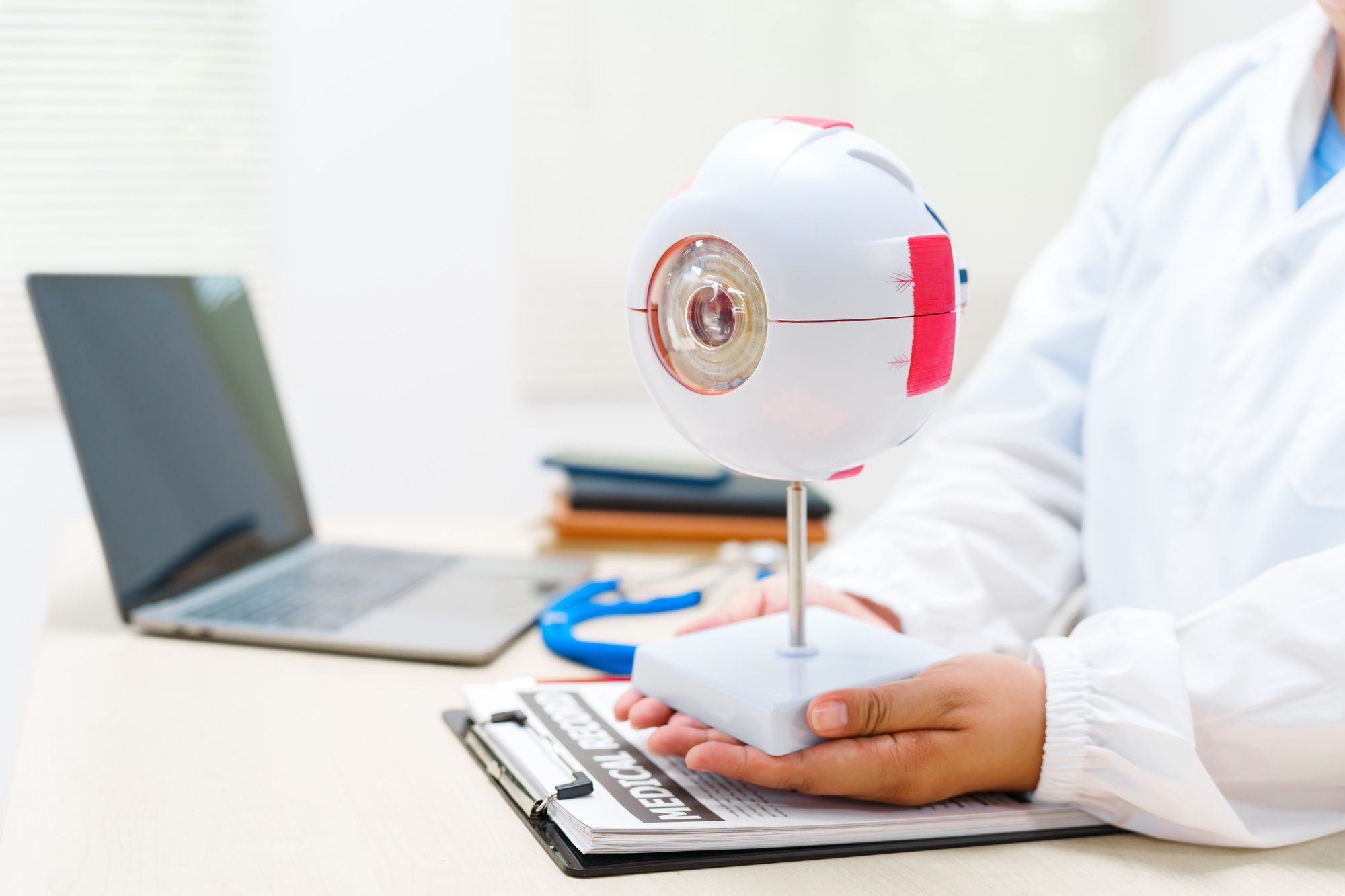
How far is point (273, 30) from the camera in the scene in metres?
2.29

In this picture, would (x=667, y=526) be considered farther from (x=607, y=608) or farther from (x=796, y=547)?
(x=796, y=547)

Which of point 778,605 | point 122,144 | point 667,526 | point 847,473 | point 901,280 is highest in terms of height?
point 122,144

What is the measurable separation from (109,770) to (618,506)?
72cm

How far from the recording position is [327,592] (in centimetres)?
104

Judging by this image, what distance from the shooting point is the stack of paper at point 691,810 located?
1.81 ft

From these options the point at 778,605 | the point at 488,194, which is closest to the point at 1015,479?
the point at 778,605

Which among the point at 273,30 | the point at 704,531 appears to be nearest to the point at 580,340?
the point at 273,30

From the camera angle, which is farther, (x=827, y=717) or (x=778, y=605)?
(x=778, y=605)

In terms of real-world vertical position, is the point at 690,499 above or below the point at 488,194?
below

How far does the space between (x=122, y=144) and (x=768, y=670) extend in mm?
2141

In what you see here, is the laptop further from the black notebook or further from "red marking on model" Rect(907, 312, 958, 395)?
"red marking on model" Rect(907, 312, 958, 395)

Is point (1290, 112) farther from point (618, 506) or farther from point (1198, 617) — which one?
point (618, 506)

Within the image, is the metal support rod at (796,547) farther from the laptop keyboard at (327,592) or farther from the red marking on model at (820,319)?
the laptop keyboard at (327,592)

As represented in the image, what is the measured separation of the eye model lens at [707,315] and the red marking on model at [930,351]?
8 centimetres
